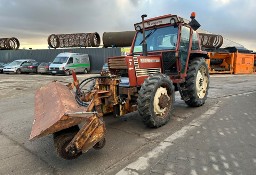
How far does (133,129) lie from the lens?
5.23 m

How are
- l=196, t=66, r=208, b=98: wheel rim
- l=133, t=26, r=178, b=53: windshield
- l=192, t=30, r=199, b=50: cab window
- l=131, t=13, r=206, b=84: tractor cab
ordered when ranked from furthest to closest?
l=196, t=66, r=208, b=98: wheel rim → l=192, t=30, r=199, b=50: cab window → l=133, t=26, r=178, b=53: windshield → l=131, t=13, r=206, b=84: tractor cab

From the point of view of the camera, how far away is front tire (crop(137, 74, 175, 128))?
4688 mm

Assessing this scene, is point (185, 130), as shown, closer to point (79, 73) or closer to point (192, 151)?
point (192, 151)

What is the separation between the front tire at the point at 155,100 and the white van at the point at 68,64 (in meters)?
17.6

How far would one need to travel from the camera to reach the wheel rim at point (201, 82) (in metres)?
7.11

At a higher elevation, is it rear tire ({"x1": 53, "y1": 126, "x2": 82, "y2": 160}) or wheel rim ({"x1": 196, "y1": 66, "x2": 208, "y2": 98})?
wheel rim ({"x1": 196, "y1": 66, "x2": 208, "y2": 98})

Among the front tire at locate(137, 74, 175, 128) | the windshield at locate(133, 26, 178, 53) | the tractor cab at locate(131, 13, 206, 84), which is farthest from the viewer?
the windshield at locate(133, 26, 178, 53)

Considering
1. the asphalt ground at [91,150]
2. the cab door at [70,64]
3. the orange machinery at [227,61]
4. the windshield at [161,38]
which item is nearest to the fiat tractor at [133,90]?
the windshield at [161,38]

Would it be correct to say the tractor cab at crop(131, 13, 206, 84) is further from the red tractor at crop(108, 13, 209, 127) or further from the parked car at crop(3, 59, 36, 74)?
the parked car at crop(3, 59, 36, 74)

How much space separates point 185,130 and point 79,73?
19.9 meters

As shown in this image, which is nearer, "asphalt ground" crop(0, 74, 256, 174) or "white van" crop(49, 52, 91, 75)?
"asphalt ground" crop(0, 74, 256, 174)

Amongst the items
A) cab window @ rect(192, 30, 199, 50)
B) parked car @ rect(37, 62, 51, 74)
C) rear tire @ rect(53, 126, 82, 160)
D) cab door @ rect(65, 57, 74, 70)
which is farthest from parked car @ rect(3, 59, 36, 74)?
rear tire @ rect(53, 126, 82, 160)

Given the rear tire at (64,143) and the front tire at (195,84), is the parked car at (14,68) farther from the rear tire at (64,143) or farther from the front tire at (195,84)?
the rear tire at (64,143)

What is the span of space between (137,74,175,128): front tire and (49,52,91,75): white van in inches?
695
